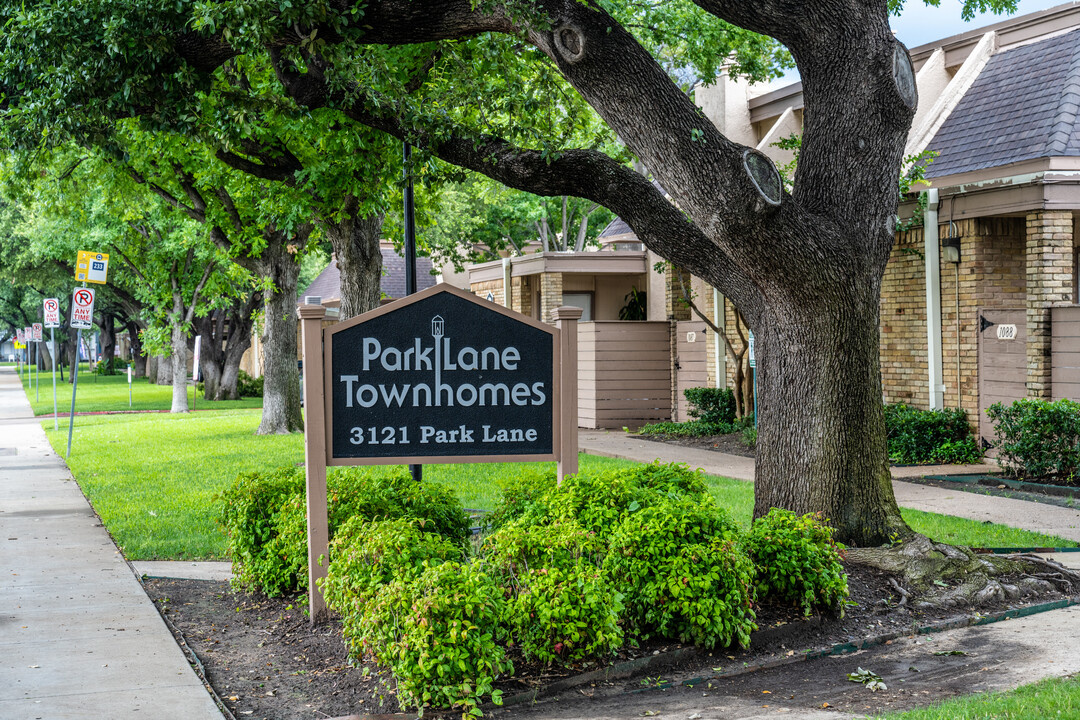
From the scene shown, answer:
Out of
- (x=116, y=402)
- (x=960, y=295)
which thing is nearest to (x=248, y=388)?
(x=116, y=402)

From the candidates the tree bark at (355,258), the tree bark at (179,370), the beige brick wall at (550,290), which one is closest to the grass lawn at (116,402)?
the tree bark at (179,370)

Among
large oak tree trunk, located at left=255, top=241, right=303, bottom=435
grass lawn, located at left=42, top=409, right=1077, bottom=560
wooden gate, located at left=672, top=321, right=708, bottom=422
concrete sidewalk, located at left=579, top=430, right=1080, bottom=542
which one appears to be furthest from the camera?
large oak tree trunk, located at left=255, top=241, right=303, bottom=435

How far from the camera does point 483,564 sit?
531cm

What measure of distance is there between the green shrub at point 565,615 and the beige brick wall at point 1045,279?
9456 millimetres

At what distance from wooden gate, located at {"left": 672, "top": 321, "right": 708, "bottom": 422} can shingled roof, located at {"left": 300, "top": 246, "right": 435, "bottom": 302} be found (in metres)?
17.0

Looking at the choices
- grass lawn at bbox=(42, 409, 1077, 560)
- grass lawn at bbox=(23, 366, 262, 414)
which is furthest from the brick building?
grass lawn at bbox=(23, 366, 262, 414)

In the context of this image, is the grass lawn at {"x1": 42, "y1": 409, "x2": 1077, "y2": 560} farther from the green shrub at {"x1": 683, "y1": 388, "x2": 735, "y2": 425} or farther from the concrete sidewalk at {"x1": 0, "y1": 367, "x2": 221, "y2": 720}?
the green shrub at {"x1": 683, "y1": 388, "x2": 735, "y2": 425}

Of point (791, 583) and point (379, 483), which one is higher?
point (379, 483)

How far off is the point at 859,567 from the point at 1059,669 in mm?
1568

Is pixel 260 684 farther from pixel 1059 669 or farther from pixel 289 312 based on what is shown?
pixel 289 312

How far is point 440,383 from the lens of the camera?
624 centimetres

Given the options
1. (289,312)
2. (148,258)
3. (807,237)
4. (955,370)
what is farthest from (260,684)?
(148,258)

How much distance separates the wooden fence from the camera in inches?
802

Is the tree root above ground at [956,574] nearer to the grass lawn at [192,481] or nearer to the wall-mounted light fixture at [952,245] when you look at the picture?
the grass lawn at [192,481]
